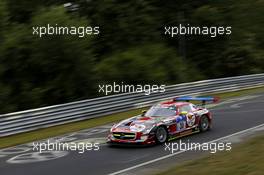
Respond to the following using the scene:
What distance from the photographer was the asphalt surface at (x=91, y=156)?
12578 millimetres

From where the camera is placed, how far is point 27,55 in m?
25.8

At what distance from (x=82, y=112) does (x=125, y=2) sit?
1377 centimetres

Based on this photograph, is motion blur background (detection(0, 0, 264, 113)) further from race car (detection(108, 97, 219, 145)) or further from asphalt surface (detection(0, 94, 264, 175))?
race car (detection(108, 97, 219, 145))

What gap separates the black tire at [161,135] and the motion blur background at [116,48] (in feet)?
31.6

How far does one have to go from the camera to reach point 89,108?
73.5ft

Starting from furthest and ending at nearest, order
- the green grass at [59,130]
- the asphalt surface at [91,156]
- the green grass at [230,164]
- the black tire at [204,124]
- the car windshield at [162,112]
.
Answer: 1. the green grass at [59,130]
2. the black tire at [204,124]
3. the car windshield at [162,112]
4. the asphalt surface at [91,156]
5. the green grass at [230,164]

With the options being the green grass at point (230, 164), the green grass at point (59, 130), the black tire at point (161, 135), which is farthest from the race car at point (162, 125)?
the green grass at point (59, 130)

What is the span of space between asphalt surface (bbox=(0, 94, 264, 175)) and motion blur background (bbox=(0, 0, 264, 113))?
690 cm

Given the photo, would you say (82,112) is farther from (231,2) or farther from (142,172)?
(231,2)

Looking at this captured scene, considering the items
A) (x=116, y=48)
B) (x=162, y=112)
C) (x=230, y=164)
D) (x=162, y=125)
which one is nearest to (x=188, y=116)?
(x=162, y=112)

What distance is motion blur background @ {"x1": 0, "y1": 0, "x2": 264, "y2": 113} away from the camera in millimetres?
25219

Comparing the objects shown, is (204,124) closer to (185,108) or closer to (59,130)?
(185,108)

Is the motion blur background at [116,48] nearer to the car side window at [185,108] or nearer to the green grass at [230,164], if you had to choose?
the car side window at [185,108]

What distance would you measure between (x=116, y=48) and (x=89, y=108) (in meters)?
10.9
